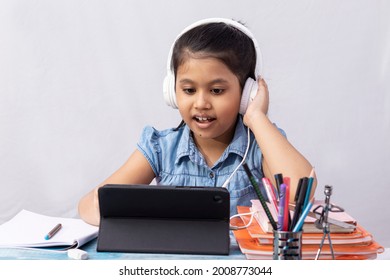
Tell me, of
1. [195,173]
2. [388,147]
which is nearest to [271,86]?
[388,147]

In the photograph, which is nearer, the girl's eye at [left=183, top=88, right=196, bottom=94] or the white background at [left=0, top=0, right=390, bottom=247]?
the girl's eye at [left=183, top=88, right=196, bottom=94]

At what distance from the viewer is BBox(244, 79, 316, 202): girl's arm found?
125 cm

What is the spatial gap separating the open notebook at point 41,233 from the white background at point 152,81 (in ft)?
3.51

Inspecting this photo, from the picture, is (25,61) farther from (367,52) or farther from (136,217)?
(136,217)

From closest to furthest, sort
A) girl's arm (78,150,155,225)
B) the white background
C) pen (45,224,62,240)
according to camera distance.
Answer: pen (45,224,62,240), girl's arm (78,150,155,225), the white background

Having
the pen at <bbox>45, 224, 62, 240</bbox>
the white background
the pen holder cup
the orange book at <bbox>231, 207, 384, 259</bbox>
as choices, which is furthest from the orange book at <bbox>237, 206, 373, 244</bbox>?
the white background

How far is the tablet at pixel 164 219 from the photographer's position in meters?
0.91

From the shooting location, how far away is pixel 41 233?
41.3 inches

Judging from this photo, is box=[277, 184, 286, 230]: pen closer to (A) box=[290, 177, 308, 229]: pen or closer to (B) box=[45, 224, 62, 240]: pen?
(A) box=[290, 177, 308, 229]: pen

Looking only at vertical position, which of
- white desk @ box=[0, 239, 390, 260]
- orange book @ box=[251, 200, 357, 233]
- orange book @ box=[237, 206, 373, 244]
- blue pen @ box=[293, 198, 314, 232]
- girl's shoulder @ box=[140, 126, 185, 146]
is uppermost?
girl's shoulder @ box=[140, 126, 185, 146]

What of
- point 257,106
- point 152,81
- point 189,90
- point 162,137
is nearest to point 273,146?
point 257,106

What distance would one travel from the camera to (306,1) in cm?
214

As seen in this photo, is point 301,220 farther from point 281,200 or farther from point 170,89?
point 170,89

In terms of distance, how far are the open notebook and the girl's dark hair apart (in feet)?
1.50
